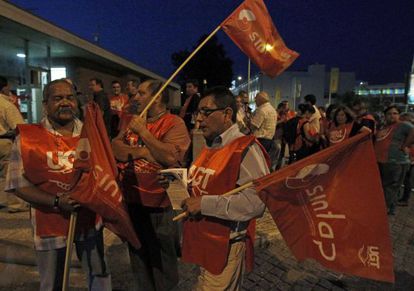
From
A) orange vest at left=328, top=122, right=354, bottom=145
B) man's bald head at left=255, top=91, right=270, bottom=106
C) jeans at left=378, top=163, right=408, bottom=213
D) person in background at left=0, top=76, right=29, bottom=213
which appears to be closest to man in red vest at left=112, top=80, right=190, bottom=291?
person in background at left=0, top=76, right=29, bottom=213

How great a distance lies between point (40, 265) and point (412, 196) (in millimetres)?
7942

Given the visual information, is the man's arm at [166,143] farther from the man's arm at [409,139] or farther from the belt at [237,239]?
the man's arm at [409,139]

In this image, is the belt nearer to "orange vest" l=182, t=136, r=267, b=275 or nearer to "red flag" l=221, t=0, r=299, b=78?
"orange vest" l=182, t=136, r=267, b=275

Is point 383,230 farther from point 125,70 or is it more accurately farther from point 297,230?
point 125,70

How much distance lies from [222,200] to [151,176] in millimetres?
911

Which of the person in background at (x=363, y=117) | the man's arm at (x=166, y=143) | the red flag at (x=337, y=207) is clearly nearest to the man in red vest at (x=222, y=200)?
the red flag at (x=337, y=207)

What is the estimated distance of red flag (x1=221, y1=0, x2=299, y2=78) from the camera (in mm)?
3730

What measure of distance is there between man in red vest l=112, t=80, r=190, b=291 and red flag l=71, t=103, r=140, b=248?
374 millimetres

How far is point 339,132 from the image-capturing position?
6.00 meters

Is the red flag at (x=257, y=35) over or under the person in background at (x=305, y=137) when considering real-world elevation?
over

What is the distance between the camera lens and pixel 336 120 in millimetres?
6180

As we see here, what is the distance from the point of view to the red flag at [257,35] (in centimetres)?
373

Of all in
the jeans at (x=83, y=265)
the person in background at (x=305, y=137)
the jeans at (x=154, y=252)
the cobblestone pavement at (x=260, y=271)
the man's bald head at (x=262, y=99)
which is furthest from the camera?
the man's bald head at (x=262, y=99)

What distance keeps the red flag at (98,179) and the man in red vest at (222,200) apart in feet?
1.43
